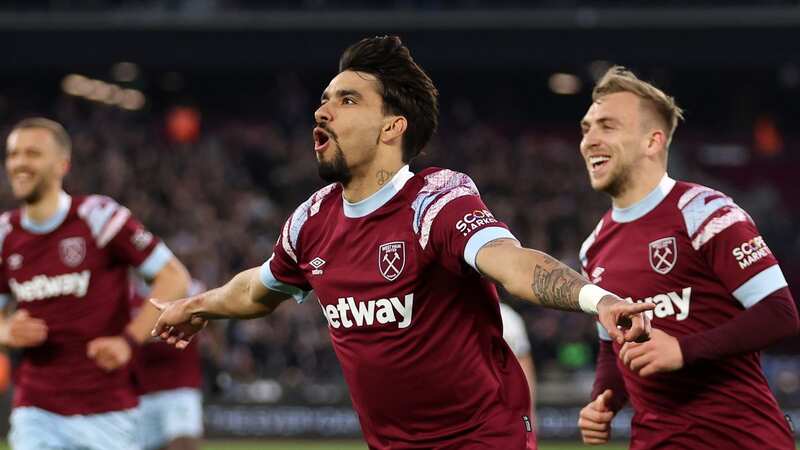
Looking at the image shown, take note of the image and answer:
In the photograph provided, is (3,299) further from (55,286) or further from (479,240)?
(479,240)

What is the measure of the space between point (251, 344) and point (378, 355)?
46.9 feet

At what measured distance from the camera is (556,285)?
14.0 feet

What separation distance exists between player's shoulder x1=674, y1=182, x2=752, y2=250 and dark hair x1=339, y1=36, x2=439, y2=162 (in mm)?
1123

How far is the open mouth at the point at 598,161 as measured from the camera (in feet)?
19.2

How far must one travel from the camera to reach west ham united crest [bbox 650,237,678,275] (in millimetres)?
5449

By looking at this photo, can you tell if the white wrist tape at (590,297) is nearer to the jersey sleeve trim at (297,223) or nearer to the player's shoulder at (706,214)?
the player's shoulder at (706,214)

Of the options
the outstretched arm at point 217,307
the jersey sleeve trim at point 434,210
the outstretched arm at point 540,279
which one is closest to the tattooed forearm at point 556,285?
the outstretched arm at point 540,279

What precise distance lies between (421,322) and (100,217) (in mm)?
3580

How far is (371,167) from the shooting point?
198 inches

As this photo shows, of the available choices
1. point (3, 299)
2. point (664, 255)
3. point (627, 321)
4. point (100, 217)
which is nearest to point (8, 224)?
point (3, 299)

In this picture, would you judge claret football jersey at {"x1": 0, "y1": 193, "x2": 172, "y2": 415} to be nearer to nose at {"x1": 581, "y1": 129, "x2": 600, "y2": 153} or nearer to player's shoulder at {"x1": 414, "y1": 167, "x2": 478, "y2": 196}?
nose at {"x1": 581, "y1": 129, "x2": 600, "y2": 153}

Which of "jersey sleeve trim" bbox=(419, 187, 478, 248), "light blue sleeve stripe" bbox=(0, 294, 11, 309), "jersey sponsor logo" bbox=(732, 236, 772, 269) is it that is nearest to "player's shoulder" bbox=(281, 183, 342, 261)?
"jersey sleeve trim" bbox=(419, 187, 478, 248)

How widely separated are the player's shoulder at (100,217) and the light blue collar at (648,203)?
131 inches

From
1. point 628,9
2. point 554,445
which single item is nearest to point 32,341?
point 554,445
